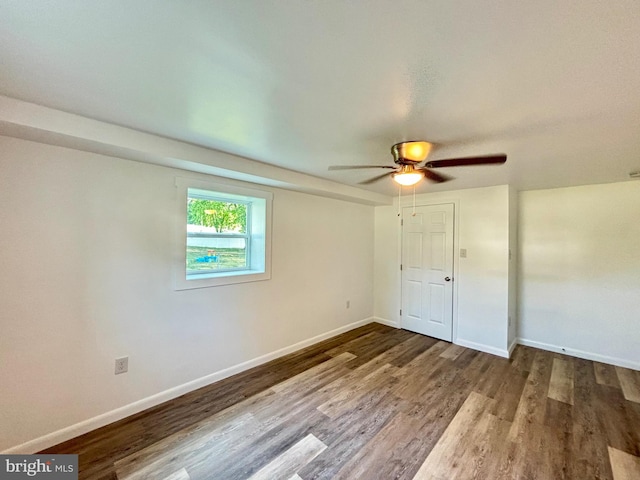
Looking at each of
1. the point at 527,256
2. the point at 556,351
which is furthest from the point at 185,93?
the point at 556,351

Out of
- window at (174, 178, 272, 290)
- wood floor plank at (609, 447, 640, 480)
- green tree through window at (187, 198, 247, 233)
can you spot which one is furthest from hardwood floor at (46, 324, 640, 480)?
green tree through window at (187, 198, 247, 233)

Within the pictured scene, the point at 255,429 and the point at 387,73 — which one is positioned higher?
the point at 387,73

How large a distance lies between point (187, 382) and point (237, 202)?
1940 millimetres

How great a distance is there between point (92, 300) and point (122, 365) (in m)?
0.60

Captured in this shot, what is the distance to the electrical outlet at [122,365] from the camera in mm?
2262

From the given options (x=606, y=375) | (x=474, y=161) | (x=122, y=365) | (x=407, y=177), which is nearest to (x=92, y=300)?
(x=122, y=365)

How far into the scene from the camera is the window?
266 cm

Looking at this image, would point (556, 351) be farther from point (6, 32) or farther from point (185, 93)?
point (6, 32)

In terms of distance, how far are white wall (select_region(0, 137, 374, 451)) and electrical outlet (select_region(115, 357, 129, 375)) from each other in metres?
0.04

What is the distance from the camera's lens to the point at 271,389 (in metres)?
2.72

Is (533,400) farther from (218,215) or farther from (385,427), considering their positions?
(218,215)

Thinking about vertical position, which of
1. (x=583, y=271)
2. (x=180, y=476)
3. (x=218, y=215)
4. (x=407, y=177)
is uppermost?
(x=407, y=177)

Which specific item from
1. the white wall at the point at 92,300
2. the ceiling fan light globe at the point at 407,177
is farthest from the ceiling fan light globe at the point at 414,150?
the white wall at the point at 92,300

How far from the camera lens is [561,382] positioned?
2959mm
